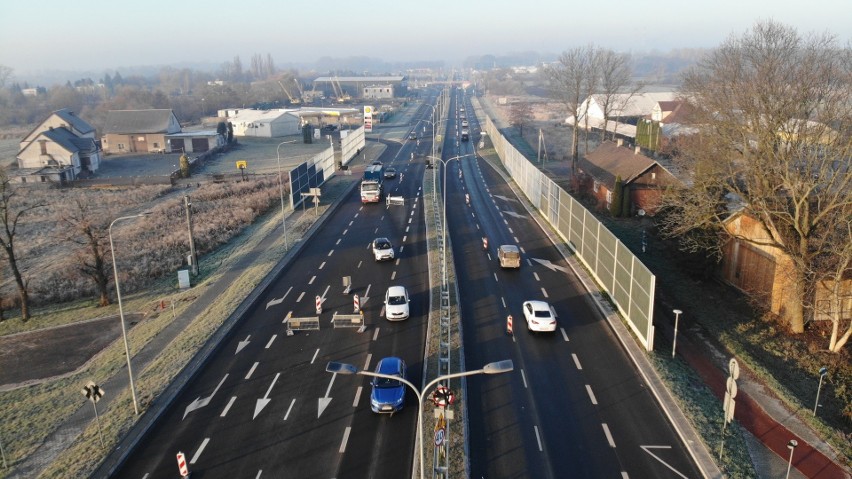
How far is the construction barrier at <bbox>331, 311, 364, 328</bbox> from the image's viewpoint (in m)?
33.2

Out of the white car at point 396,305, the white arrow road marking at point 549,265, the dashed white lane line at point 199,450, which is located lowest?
the dashed white lane line at point 199,450

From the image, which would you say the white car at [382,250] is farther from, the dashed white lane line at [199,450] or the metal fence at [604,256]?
the dashed white lane line at [199,450]

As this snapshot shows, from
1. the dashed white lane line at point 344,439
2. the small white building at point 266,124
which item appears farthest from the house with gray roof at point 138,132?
the dashed white lane line at point 344,439

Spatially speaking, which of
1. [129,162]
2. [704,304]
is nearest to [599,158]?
[704,304]

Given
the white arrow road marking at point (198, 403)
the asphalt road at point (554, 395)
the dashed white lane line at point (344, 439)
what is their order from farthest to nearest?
the white arrow road marking at point (198, 403), the dashed white lane line at point (344, 439), the asphalt road at point (554, 395)

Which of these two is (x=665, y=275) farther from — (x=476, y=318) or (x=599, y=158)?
(x=599, y=158)

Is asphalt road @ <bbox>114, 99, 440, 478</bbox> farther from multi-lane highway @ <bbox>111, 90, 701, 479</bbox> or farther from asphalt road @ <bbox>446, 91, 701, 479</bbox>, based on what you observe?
asphalt road @ <bbox>446, 91, 701, 479</bbox>

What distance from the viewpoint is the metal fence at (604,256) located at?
29.9 m

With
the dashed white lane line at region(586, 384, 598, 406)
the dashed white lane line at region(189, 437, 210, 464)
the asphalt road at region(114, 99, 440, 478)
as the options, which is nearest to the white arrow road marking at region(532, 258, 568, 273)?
the asphalt road at region(114, 99, 440, 478)

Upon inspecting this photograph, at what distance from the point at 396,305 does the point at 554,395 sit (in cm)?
1090

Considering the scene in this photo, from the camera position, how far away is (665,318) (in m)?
33.6

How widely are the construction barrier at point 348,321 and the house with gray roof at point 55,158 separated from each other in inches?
2631

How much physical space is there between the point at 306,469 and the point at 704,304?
961 inches

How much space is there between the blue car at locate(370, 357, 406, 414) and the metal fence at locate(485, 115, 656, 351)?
12038 mm
